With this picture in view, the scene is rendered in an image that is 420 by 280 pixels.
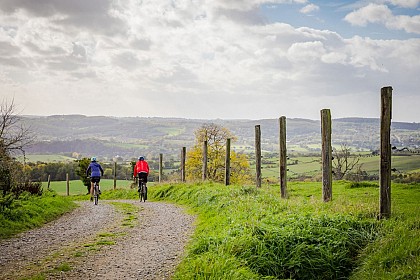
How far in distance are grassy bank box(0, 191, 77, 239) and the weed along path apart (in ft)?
1.75

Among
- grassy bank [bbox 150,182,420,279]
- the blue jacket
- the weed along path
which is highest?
the blue jacket

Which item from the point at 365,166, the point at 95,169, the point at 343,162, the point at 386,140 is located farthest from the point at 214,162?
the point at 386,140

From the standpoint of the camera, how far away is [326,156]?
1304 cm

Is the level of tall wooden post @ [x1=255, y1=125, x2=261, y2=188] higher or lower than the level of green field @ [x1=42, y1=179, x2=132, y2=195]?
higher

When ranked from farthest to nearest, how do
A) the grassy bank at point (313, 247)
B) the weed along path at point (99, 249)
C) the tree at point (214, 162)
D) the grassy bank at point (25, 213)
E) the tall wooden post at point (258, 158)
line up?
the tree at point (214, 162) → the tall wooden post at point (258, 158) → the grassy bank at point (25, 213) → the weed along path at point (99, 249) → the grassy bank at point (313, 247)

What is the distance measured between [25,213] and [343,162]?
1052 inches

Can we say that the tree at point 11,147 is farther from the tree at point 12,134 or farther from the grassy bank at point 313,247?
the grassy bank at point 313,247

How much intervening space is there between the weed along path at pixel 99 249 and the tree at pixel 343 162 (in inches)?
793

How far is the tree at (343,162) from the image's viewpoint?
32531mm

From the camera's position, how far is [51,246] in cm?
1062

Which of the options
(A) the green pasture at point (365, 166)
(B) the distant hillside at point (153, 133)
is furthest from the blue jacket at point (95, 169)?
(B) the distant hillside at point (153, 133)

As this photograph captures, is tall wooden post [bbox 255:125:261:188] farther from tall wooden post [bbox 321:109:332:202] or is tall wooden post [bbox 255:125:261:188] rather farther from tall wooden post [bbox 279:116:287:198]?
tall wooden post [bbox 321:109:332:202]

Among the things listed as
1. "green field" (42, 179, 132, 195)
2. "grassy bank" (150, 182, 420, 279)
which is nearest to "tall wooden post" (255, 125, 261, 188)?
"grassy bank" (150, 182, 420, 279)

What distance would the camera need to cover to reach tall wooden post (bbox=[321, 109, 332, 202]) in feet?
42.4
